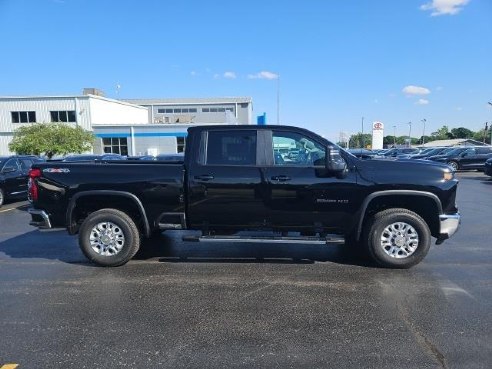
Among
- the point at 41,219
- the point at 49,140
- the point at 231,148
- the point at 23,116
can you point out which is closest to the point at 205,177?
the point at 231,148

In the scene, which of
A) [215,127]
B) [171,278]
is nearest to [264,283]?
[171,278]

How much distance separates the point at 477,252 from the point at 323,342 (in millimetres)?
4171

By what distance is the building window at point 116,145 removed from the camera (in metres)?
44.6

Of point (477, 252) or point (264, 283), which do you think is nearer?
point (264, 283)

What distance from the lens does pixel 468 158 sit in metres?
24.9

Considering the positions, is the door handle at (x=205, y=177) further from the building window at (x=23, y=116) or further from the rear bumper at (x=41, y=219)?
the building window at (x=23, y=116)

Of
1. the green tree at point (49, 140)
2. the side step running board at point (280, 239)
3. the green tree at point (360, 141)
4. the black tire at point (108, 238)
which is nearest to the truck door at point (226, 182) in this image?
the side step running board at point (280, 239)

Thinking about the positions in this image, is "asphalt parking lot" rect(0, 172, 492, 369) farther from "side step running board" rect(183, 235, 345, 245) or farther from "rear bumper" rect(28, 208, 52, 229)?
"rear bumper" rect(28, 208, 52, 229)

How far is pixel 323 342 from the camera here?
11.4ft

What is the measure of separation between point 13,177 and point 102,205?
8.72m

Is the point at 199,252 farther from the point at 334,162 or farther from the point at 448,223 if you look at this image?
the point at 448,223

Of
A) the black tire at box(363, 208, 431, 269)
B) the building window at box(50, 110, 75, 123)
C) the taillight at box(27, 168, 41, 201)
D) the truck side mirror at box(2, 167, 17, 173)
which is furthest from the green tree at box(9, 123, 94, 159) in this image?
the black tire at box(363, 208, 431, 269)

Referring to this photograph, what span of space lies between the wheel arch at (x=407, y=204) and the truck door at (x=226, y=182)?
4.70ft

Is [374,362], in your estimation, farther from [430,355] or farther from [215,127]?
[215,127]
